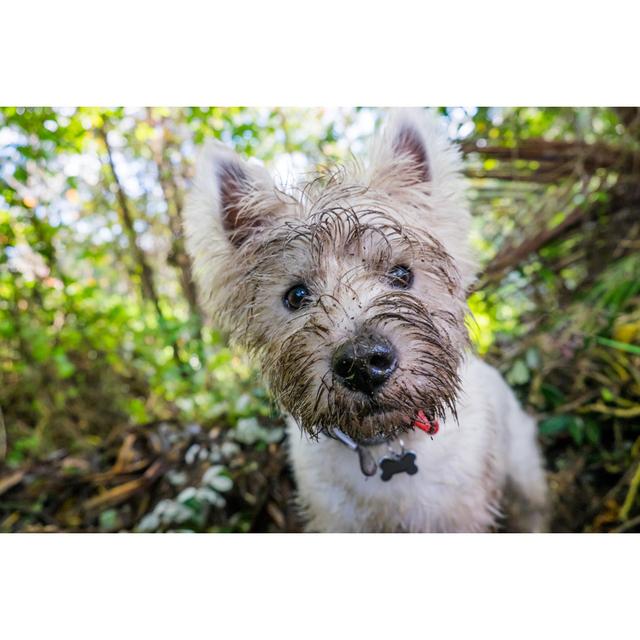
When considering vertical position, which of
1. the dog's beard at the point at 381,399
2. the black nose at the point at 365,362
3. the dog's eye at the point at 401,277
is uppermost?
the dog's eye at the point at 401,277

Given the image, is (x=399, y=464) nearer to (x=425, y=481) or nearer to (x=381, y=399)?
(x=425, y=481)

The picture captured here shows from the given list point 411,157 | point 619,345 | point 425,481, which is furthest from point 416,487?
point 619,345

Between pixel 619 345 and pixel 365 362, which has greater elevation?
pixel 365 362

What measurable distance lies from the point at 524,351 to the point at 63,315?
3.29 m

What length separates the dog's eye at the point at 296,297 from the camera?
1.84 m

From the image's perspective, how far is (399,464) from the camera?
6.42 feet

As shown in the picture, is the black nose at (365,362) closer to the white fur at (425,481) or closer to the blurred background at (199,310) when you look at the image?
the white fur at (425,481)

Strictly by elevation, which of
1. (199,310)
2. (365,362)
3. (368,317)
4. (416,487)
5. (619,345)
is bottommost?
(416,487)

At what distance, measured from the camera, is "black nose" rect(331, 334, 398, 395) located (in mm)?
1493

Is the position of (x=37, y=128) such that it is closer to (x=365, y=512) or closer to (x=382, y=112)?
(x=382, y=112)

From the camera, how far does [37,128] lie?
277cm

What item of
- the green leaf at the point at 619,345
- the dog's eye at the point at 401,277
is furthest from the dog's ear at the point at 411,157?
the green leaf at the point at 619,345

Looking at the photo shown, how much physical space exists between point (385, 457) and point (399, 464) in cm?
7
